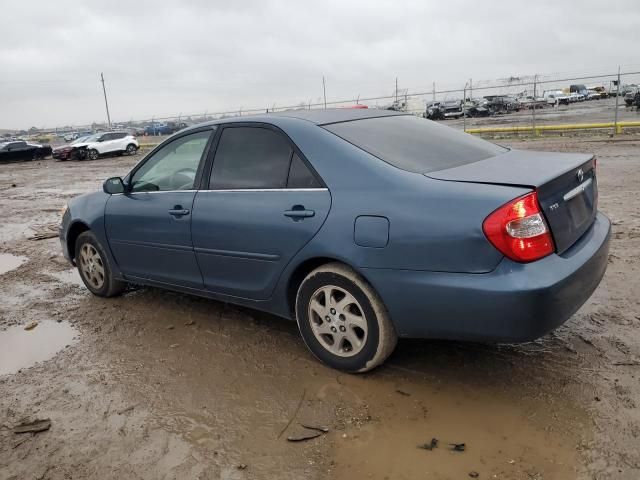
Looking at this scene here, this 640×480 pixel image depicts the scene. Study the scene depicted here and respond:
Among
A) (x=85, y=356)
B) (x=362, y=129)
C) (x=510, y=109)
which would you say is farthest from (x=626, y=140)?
(x=510, y=109)

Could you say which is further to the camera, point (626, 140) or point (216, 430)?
point (626, 140)

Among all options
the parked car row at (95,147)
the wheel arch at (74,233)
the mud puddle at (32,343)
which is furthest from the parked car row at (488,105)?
the mud puddle at (32,343)

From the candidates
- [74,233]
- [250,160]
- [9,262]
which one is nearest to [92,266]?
[74,233]

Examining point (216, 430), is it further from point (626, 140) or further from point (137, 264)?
point (626, 140)

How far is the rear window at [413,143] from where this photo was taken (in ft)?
10.9

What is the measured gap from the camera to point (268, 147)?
3752 mm

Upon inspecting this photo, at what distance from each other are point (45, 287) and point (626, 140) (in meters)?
16.2

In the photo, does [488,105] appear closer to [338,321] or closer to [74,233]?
[74,233]

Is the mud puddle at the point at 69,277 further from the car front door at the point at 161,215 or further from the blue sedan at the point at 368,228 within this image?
the blue sedan at the point at 368,228

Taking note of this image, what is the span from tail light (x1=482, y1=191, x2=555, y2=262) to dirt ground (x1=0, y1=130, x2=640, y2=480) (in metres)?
0.88

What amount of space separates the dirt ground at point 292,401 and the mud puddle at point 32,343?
0.02 m

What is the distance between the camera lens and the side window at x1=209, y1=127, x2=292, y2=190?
143 inches

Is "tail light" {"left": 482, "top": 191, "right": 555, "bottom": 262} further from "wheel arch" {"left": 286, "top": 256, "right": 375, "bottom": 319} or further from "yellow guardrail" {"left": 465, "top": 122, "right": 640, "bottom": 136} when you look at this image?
"yellow guardrail" {"left": 465, "top": 122, "right": 640, "bottom": 136}

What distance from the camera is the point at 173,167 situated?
4.43 metres
